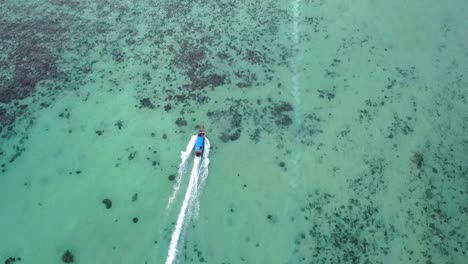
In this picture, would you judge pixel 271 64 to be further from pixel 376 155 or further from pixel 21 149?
pixel 21 149

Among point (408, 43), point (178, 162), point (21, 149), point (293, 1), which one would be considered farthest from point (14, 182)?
point (408, 43)

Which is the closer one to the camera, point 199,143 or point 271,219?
point 271,219

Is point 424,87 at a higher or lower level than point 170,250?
higher

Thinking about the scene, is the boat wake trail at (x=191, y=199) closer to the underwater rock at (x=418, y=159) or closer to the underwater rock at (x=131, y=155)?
the underwater rock at (x=131, y=155)

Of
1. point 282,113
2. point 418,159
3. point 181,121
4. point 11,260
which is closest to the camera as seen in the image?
point 11,260

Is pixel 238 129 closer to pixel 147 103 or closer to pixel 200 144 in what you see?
pixel 200 144

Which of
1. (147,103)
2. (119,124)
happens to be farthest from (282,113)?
(119,124)
